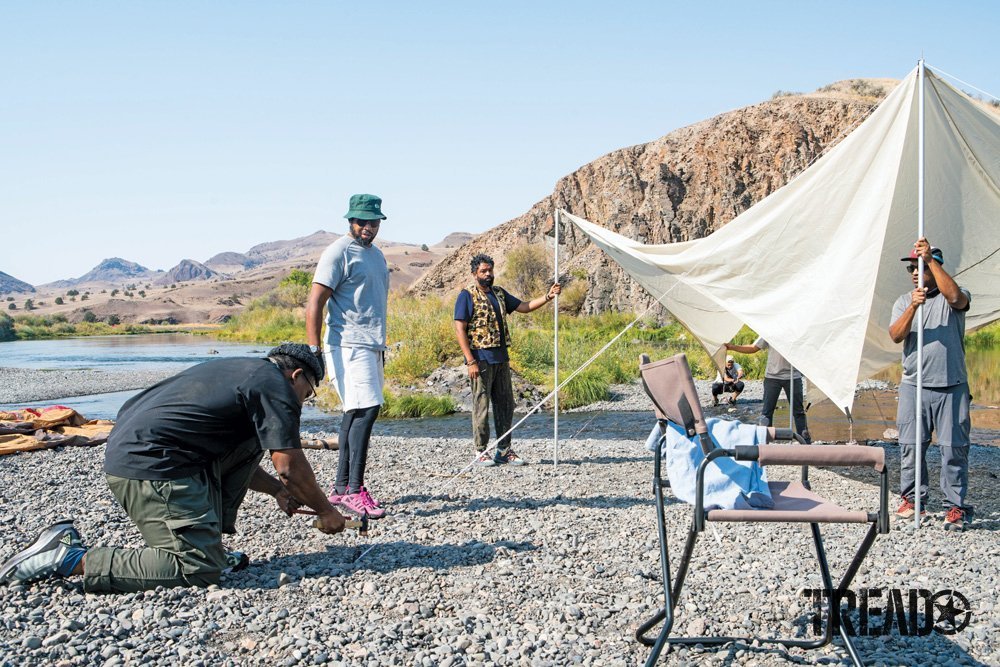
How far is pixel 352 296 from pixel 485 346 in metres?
1.93

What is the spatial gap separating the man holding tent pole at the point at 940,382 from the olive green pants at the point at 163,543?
419cm

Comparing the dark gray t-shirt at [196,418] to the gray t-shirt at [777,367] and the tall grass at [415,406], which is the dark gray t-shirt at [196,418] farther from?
the tall grass at [415,406]

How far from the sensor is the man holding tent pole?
16.3ft

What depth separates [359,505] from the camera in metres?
5.12

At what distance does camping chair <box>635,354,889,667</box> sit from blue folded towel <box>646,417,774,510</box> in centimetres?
7

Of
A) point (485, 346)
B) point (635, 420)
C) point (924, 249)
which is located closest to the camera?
point (924, 249)

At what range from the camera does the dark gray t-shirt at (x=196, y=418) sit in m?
3.69

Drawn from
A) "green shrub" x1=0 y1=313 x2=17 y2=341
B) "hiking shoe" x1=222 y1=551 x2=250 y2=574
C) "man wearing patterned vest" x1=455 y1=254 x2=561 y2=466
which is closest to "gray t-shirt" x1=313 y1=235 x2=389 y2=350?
"hiking shoe" x1=222 y1=551 x2=250 y2=574

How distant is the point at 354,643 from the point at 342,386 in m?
2.20

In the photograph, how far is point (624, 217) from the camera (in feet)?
130

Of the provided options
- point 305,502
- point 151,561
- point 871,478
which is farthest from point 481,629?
point 871,478

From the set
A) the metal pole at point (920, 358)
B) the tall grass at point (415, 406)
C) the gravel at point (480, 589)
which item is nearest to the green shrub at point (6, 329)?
the tall grass at point (415, 406)

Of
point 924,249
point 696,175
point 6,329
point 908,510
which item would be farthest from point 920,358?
point 6,329

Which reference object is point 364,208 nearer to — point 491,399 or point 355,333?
point 355,333
